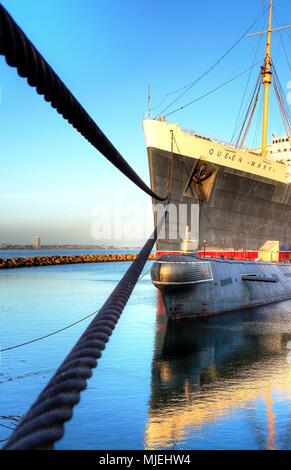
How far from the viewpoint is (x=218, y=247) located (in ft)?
100.0

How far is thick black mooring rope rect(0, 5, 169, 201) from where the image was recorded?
175 cm

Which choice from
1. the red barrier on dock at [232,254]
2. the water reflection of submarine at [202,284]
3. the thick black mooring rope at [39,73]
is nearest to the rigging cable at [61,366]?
the thick black mooring rope at [39,73]

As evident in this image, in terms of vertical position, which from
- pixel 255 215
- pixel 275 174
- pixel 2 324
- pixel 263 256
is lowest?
pixel 2 324

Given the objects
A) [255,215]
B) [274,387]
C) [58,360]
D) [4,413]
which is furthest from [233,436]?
[255,215]

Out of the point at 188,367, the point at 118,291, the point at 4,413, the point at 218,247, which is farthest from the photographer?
the point at 218,247

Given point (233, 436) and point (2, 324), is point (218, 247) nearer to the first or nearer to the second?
point (2, 324)

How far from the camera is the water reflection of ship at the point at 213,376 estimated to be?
9750 millimetres

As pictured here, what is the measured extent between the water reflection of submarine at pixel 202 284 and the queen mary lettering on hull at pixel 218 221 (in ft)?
0.15

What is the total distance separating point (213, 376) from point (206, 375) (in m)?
0.22

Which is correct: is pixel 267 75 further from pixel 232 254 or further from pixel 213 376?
pixel 213 376

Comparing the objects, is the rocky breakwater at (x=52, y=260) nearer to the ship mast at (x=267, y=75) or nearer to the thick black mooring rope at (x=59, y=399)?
the ship mast at (x=267, y=75)

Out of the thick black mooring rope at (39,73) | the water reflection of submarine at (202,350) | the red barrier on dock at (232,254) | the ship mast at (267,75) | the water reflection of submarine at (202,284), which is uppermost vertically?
the ship mast at (267,75)

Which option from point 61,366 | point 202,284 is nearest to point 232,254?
point 202,284

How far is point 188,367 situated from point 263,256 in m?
21.4
